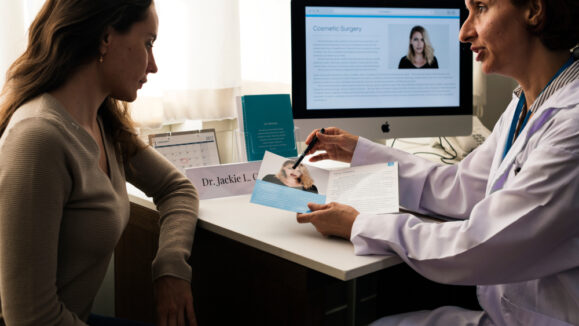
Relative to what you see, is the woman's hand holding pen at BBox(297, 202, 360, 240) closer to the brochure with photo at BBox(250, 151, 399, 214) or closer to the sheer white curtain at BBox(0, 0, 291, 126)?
the brochure with photo at BBox(250, 151, 399, 214)

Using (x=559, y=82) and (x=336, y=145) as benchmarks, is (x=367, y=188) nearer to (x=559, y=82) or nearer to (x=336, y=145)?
(x=336, y=145)

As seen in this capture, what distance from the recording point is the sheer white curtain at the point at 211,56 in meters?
1.77

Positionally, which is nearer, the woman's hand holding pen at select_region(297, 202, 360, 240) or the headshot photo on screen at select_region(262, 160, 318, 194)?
the woman's hand holding pen at select_region(297, 202, 360, 240)

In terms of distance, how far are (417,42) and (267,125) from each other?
0.60 metres

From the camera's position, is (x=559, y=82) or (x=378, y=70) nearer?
(x=559, y=82)

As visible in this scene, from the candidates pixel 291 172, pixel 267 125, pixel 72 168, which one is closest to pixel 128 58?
pixel 72 168

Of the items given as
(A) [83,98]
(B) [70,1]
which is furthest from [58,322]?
(B) [70,1]

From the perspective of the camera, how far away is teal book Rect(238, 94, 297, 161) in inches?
60.6

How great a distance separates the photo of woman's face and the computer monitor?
1.31 ft

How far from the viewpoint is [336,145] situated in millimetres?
1517

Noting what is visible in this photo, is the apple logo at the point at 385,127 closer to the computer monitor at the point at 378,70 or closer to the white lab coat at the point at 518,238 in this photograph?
the computer monitor at the point at 378,70

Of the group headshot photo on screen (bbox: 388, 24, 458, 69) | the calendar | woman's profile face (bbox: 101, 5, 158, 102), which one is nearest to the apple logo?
headshot photo on screen (bbox: 388, 24, 458, 69)

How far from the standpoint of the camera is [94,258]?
3.29ft

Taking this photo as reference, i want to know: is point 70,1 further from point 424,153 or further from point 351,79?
point 424,153
